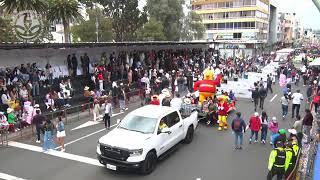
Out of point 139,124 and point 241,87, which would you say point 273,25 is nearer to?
point 241,87

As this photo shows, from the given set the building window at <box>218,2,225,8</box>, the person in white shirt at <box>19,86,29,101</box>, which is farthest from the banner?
the building window at <box>218,2,225,8</box>

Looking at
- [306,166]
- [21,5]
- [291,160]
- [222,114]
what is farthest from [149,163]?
[21,5]

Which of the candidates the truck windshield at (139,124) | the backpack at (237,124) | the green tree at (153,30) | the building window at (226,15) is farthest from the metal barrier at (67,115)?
the building window at (226,15)

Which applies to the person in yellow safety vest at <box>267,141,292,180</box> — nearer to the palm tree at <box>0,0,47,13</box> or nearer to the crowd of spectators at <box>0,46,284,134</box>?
the crowd of spectators at <box>0,46,284,134</box>

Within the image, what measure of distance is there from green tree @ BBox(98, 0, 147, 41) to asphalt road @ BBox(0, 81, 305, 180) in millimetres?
42176

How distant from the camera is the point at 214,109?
18.4 metres

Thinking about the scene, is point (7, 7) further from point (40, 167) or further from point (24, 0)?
point (40, 167)

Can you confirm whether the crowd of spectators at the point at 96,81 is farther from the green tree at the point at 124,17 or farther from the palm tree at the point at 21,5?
the green tree at the point at 124,17

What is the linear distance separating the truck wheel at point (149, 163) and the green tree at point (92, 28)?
1645 inches

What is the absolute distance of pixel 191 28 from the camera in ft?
224

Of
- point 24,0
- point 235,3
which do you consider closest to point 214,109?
point 24,0

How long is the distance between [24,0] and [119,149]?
16635mm

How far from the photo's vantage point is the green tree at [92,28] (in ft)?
169

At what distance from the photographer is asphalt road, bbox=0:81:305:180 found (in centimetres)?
1171
